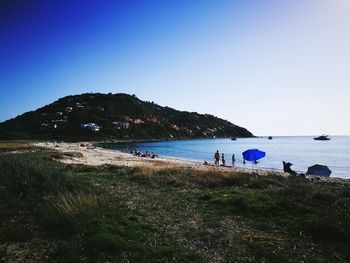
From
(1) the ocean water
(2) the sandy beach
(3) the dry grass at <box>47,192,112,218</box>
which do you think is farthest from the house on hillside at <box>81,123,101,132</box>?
(3) the dry grass at <box>47,192,112,218</box>

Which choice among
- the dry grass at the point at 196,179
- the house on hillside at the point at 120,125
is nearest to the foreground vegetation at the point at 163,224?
the dry grass at the point at 196,179

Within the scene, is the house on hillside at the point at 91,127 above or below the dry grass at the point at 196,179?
above

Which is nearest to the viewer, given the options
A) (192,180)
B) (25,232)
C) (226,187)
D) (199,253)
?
(199,253)

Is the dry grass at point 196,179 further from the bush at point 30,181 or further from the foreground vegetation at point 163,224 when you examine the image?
the bush at point 30,181

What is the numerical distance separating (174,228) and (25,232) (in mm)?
4928

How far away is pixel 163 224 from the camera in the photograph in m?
10.8

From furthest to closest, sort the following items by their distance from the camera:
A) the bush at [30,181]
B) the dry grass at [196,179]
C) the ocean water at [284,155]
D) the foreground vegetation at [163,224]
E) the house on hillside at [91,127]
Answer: the house on hillside at [91,127] < the ocean water at [284,155] < the dry grass at [196,179] < the bush at [30,181] < the foreground vegetation at [163,224]

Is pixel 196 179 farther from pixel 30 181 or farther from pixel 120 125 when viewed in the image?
pixel 120 125

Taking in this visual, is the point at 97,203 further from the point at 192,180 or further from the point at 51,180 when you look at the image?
the point at 192,180

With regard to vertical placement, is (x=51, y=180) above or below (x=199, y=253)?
above

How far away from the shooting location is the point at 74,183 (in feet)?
50.5

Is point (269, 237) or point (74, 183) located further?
point (74, 183)

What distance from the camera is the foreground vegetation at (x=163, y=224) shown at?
8.13 m

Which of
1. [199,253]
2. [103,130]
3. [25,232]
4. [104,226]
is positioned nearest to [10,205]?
[25,232]
